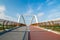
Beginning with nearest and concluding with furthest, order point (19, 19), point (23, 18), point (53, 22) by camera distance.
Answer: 1. point (53, 22)
2. point (19, 19)
3. point (23, 18)

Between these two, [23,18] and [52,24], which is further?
[23,18]

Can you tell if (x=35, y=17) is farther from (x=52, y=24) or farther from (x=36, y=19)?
(x=52, y=24)

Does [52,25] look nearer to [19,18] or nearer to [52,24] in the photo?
[52,24]

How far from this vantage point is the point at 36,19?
220ft

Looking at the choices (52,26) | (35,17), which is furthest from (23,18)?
(52,26)

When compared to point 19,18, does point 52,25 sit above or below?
below

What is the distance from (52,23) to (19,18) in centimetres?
4783

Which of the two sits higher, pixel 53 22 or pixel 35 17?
pixel 35 17

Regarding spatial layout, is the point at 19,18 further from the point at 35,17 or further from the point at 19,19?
the point at 35,17

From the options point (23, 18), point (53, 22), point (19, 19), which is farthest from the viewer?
point (23, 18)

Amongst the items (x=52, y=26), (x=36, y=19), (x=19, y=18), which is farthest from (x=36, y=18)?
(x=52, y=26)

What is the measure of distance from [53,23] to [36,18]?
49342 millimetres

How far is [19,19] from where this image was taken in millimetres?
65625

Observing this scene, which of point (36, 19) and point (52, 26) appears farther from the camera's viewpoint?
point (36, 19)
